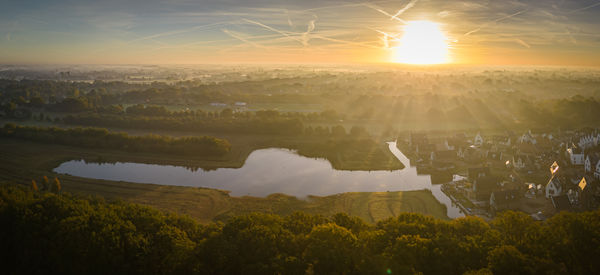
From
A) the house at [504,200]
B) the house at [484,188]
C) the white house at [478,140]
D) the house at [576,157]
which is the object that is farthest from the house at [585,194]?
the white house at [478,140]

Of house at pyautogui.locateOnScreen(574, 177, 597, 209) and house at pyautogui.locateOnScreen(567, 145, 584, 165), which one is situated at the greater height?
→ house at pyautogui.locateOnScreen(567, 145, 584, 165)

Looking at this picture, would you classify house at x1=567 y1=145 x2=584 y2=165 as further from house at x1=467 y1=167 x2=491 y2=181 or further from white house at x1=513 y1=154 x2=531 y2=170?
house at x1=467 y1=167 x2=491 y2=181

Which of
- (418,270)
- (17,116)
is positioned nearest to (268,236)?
(418,270)

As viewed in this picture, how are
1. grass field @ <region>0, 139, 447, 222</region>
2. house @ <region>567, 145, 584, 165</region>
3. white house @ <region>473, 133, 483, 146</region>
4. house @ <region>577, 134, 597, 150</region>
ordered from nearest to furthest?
grass field @ <region>0, 139, 447, 222</region>
house @ <region>567, 145, 584, 165</region>
house @ <region>577, 134, 597, 150</region>
white house @ <region>473, 133, 483, 146</region>

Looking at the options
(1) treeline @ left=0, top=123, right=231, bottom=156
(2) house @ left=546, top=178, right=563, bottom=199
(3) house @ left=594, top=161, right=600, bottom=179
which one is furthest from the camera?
(1) treeline @ left=0, top=123, right=231, bottom=156

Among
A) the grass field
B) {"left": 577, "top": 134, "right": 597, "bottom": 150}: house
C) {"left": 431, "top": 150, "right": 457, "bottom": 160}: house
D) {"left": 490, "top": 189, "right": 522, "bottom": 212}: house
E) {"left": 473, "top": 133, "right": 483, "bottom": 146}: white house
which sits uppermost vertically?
{"left": 577, "top": 134, "right": 597, "bottom": 150}: house

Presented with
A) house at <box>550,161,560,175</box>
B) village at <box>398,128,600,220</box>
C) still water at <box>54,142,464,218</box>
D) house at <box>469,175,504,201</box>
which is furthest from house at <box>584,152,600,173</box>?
still water at <box>54,142,464,218</box>

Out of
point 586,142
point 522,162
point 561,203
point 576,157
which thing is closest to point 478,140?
point 522,162
